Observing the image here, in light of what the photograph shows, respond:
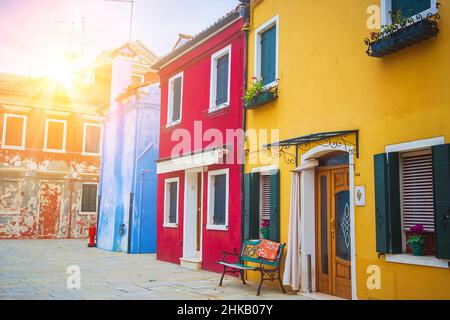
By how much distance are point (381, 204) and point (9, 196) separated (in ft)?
74.0

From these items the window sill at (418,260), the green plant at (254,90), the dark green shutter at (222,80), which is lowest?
the window sill at (418,260)

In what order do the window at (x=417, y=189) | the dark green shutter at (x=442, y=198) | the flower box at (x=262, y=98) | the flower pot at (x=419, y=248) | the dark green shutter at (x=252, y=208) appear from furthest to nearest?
the dark green shutter at (x=252, y=208) < the flower box at (x=262, y=98) < the window at (x=417, y=189) < the flower pot at (x=419, y=248) < the dark green shutter at (x=442, y=198)

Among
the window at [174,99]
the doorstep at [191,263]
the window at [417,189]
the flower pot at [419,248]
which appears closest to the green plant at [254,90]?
the window at [417,189]

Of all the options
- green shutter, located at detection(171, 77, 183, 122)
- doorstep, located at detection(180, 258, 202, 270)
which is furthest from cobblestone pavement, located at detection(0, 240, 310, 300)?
green shutter, located at detection(171, 77, 183, 122)

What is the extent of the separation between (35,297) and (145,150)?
1045cm

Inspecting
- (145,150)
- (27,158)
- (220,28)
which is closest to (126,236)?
(145,150)

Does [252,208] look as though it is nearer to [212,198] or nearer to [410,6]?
[212,198]

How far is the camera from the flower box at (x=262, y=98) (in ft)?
32.6

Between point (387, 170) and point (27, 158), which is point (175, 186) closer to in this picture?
point (387, 170)

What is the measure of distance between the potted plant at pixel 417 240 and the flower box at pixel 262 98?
14.3 ft

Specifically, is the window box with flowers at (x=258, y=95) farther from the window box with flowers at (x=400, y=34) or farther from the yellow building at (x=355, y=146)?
the window box with flowers at (x=400, y=34)

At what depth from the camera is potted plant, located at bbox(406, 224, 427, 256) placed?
6.40 meters

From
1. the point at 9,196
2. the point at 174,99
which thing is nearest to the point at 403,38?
the point at 174,99

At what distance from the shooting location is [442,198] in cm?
601
